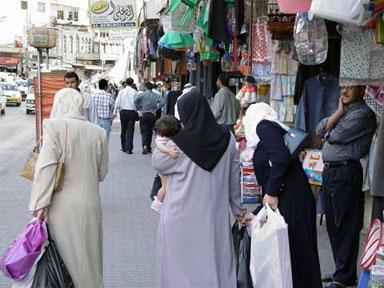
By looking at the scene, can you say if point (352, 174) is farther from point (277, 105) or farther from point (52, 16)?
point (52, 16)

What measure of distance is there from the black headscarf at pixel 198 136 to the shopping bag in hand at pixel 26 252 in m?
1.15

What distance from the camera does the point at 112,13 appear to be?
19281 mm

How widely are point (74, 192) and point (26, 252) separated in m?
0.55

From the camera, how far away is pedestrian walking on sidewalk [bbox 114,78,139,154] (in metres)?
17.4

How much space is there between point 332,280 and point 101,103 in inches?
360

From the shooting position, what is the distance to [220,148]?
4.93m

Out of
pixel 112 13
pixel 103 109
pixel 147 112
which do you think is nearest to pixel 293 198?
pixel 103 109

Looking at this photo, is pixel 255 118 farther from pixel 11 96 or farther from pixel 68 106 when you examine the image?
pixel 11 96

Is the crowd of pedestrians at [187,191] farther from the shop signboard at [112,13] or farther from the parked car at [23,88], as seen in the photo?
the parked car at [23,88]

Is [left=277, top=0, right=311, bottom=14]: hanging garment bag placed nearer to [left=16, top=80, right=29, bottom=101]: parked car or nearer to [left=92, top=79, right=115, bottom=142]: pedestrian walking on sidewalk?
[left=92, top=79, right=115, bottom=142]: pedestrian walking on sidewalk

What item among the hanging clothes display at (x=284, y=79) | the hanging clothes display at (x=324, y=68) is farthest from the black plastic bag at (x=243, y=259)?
the hanging clothes display at (x=284, y=79)

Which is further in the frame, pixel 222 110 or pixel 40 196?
pixel 222 110

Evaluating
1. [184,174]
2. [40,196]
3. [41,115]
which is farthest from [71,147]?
[41,115]

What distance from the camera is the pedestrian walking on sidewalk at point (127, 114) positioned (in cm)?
1739
